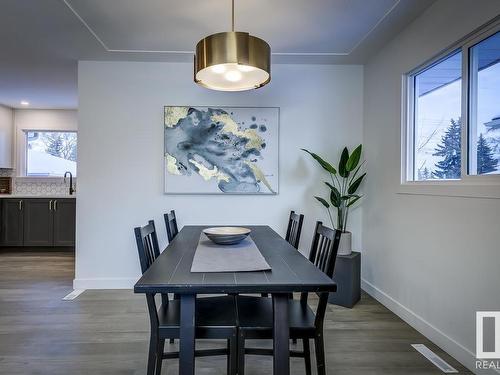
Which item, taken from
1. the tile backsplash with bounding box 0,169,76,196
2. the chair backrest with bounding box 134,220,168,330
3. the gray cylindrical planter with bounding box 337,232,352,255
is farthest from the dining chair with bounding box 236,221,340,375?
the tile backsplash with bounding box 0,169,76,196

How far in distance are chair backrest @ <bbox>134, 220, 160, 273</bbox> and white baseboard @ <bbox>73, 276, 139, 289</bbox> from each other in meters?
1.81

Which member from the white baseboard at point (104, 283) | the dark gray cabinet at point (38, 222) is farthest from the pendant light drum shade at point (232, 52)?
the dark gray cabinet at point (38, 222)

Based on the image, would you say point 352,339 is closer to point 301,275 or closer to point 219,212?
point 301,275

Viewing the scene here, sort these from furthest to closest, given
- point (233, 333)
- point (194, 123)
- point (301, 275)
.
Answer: point (194, 123) < point (233, 333) < point (301, 275)

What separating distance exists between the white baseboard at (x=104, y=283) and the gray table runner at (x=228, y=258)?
6.28 ft

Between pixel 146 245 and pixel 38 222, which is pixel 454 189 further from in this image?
pixel 38 222

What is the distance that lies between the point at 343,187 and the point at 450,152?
4.68ft

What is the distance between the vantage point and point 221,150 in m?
3.76

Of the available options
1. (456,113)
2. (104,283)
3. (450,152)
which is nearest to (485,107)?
(456,113)

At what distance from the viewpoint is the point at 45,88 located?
16.0ft

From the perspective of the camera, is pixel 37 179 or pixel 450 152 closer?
pixel 450 152

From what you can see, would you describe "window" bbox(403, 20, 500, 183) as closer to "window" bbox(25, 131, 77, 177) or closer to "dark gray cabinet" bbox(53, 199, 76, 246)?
"dark gray cabinet" bbox(53, 199, 76, 246)

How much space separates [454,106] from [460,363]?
172 cm

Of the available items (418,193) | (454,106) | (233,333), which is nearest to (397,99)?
(454,106)
